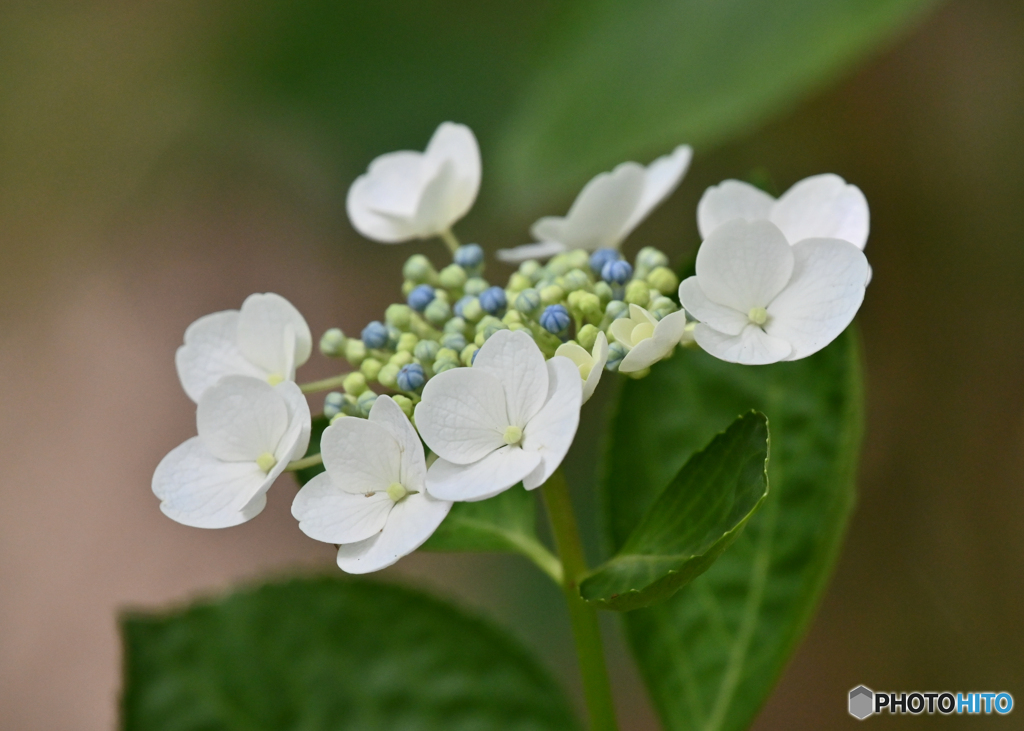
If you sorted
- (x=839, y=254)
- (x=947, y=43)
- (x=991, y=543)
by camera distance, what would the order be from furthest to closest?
1. (x=947, y=43)
2. (x=991, y=543)
3. (x=839, y=254)

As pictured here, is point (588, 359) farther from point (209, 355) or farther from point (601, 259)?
point (209, 355)

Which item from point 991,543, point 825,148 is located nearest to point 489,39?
point 825,148

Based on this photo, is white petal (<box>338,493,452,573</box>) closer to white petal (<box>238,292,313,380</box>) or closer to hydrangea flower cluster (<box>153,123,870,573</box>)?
hydrangea flower cluster (<box>153,123,870,573</box>)

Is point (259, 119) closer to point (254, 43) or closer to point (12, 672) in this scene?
point (254, 43)

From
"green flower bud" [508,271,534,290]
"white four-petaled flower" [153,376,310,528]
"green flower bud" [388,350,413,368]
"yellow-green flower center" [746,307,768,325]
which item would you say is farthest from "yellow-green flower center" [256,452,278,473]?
"yellow-green flower center" [746,307,768,325]

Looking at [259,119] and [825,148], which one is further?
[259,119]

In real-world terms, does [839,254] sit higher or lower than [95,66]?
lower

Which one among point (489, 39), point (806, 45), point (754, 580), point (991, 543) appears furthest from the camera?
point (489, 39)

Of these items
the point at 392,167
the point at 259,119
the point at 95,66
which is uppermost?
the point at 95,66
